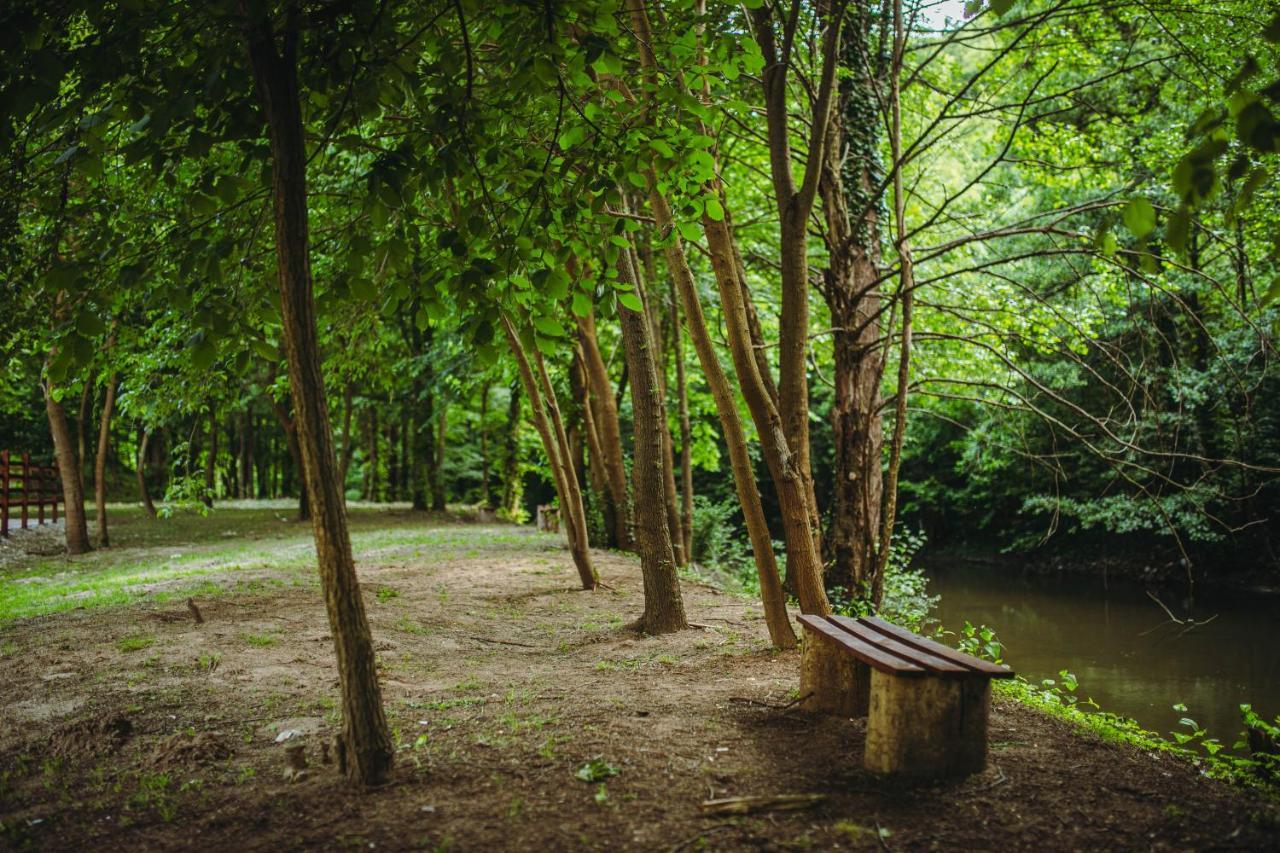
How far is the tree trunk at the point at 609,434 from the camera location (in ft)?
41.4

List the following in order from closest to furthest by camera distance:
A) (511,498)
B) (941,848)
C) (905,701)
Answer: (941,848), (905,701), (511,498)

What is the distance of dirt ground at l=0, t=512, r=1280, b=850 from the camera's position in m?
2.90

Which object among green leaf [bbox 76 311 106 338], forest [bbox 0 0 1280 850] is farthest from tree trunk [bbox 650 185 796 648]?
green leaf [bbox 76 311 106 338]

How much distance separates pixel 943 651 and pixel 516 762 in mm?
1880

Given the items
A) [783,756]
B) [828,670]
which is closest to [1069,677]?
[828,670]

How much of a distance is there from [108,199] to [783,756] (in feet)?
15.8

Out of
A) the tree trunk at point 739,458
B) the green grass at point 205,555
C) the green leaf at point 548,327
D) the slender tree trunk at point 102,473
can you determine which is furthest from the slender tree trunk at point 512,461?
the green leaf at point 548,327

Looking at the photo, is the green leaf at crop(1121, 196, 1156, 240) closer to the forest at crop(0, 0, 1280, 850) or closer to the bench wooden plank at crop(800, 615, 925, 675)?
the forest at crop(0, 0, 1280, 850)

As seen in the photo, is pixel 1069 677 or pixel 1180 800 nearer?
pixel 1180 800

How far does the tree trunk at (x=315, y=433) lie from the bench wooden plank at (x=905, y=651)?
214cm

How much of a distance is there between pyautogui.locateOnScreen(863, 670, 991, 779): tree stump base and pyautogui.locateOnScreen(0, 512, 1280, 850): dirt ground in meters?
0.08

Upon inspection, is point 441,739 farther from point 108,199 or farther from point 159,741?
point 108,199

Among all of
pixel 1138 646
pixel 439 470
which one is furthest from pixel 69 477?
pixel 1138 646

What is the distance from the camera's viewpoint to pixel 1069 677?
5277mm
